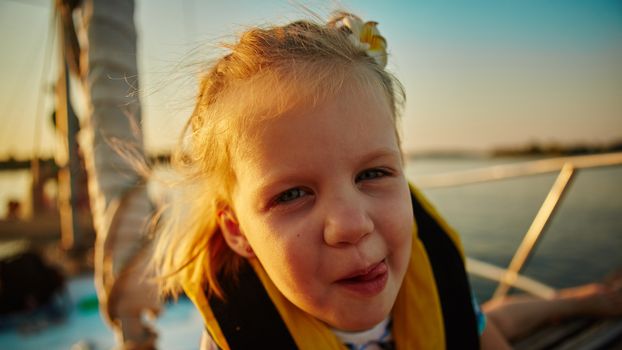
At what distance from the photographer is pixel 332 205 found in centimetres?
74

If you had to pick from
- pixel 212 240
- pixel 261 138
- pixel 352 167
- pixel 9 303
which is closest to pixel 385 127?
pixel 352 167

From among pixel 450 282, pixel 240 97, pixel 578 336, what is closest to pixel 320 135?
pixel 240 97

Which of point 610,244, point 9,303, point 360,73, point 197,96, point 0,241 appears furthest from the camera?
point 0,241

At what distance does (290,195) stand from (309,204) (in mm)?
52

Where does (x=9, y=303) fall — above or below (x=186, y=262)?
below

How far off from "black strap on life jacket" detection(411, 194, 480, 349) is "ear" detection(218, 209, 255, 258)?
634 mm

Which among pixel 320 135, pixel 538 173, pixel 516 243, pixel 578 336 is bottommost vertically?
pixel 516 243

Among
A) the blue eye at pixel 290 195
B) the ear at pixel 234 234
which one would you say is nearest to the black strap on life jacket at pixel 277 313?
the ear at pixel 234 234

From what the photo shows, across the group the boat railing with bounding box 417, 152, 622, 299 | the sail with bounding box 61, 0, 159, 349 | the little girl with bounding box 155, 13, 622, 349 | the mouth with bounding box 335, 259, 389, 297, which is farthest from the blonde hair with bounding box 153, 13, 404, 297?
the boat railing with bounding box 417, 152, 622, 299

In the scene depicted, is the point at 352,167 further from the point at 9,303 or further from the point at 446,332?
the point at 9,303

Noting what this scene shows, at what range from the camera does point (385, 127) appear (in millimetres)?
827

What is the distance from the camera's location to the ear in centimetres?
98

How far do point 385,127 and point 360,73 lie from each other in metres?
0.16

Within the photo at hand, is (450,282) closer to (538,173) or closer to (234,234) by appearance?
(234,234)
